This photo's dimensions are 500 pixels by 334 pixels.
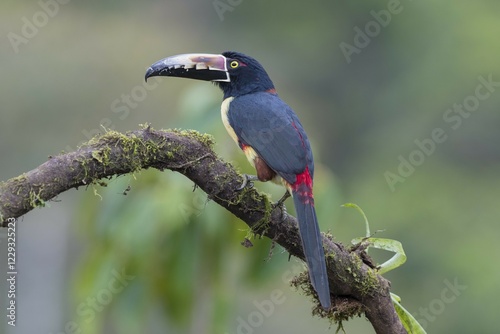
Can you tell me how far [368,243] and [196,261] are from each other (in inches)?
59.9

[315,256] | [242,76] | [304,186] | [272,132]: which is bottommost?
[315,256]

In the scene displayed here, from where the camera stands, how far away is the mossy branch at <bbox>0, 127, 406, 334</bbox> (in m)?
2.34

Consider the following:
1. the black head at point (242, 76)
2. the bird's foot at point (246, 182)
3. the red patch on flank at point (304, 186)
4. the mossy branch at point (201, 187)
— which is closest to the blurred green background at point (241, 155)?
the black head at point (242, 76)

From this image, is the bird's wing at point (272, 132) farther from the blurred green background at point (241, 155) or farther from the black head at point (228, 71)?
the blurred green background at point (241, 155)

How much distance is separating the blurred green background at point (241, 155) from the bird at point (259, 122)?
613 millimetres

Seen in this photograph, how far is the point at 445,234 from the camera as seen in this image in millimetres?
13117

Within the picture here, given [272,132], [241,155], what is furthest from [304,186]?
[241,155]

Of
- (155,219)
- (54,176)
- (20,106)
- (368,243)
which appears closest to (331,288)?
(368,243)

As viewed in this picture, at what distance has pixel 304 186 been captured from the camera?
3109mm

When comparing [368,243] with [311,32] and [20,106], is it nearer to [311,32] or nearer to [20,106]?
[20,106]

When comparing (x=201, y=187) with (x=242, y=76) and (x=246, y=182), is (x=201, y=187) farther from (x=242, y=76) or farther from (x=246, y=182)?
(x=242, y=76)

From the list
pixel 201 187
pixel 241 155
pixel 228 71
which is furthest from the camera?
pixel 241 155

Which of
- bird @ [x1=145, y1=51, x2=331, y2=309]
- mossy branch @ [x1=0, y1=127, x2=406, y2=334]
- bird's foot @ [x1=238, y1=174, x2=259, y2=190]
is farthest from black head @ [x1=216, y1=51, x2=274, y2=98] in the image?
mossy branch @ [x1=0, y1=127, x2=406, y2=334]

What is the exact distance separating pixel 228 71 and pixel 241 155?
2.31 ft
